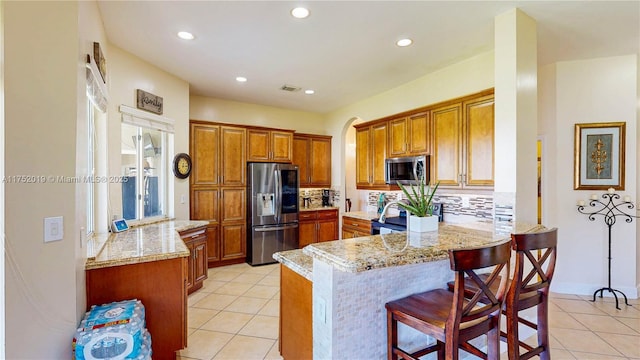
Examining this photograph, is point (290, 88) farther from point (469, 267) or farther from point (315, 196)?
point (469, 267)

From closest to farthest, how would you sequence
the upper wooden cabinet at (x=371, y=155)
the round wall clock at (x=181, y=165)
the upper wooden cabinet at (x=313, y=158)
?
1. the round wall clock at (x=181, y=165)
2. the upper wooden cabinet at (x=371, y=155)
3. the upper wooden cabinet at (x=313, y=158)

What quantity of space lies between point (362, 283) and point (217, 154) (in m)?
3.73

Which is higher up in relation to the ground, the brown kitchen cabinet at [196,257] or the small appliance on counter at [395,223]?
the small appliance on counter at [395,223]

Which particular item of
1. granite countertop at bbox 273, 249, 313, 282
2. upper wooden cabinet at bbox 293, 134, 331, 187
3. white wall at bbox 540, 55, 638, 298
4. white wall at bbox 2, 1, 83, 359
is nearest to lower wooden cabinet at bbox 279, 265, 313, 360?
granite countertop at bbox 273, 249, 313, 282

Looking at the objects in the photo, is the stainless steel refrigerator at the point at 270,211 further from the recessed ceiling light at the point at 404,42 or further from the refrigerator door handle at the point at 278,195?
the recessed ceiling light at the point at 404,42

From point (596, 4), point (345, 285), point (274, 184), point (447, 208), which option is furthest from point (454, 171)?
point (274, 184)

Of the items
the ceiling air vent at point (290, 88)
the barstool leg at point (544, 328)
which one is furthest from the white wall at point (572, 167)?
the ceiling air vent at point (290, 88)

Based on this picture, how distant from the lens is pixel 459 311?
1308 millimetres

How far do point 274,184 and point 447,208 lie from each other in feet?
8.75

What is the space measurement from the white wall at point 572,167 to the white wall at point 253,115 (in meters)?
3.54

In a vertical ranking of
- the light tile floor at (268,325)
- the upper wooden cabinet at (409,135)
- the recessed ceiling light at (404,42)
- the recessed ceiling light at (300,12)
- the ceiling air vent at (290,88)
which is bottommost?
the light tile floor at (268,325)

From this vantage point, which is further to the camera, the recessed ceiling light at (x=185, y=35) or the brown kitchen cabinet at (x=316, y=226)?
the brown kitchen cabinet at (x=316, y=226)

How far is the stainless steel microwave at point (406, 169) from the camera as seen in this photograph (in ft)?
12.2

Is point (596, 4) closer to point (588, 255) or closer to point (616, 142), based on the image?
point (616, 142)
